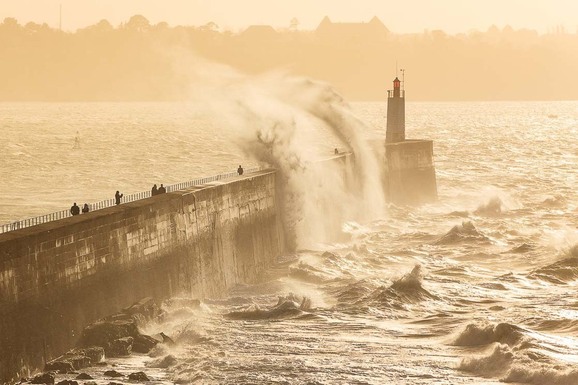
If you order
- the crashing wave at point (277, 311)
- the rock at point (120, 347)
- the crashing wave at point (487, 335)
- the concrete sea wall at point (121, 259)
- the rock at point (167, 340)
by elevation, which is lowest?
the crashing wave at point (487, 335)

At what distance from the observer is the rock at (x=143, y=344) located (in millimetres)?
20906

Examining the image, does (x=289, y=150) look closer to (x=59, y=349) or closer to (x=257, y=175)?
(x=257, y=175)

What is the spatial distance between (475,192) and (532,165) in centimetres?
2263

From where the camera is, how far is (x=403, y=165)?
169ft

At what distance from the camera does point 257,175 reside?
3216 centimetres

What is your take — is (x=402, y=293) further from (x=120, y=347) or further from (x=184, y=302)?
(x=120, y=347)

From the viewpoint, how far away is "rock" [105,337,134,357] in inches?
797

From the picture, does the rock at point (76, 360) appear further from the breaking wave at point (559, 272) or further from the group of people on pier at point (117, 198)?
the breaking wave at point (559, 272)

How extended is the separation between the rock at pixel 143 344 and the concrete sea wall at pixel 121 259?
89 cm

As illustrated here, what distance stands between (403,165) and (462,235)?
11.9 metres

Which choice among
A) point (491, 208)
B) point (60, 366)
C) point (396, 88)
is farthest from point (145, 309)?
point (396, 88)

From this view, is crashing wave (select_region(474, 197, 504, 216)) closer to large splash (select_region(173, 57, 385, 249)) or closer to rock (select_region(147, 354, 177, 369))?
large splash (select_region(173, 57, 385, 249))

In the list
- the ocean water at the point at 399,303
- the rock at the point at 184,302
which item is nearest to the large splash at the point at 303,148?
the ocean water at the point at 399,303

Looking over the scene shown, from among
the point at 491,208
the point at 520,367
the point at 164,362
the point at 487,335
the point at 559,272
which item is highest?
the point at 164,362
